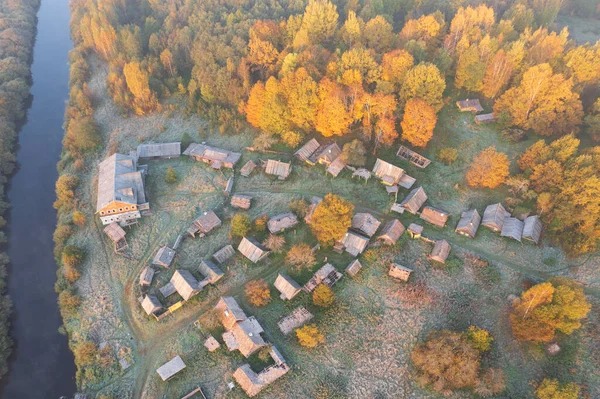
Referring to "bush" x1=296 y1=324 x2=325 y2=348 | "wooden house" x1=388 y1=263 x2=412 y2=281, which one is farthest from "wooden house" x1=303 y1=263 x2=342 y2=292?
"wooden house" x1=388 y1=263 x2=412 y2=281

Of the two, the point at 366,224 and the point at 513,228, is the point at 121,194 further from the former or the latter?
the point at 513,228

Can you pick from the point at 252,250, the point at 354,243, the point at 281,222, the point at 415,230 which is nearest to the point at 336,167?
the point at 281,222

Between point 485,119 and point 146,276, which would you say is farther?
point 485,119

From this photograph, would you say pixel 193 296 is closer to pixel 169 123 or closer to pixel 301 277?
pixel 301 277

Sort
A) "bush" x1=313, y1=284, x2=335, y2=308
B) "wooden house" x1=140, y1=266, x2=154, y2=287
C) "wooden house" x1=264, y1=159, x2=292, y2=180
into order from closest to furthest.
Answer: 1. "bush" x1=313, y1=284, x2=335, y2=308
2. "wooden house" x1=140, y1=266, x2=154, y2=287
3. "wooden house" x1=264, y1=159, x2=292, y2=180

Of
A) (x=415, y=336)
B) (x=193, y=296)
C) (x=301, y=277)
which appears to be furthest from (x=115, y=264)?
(x=415, y=336)

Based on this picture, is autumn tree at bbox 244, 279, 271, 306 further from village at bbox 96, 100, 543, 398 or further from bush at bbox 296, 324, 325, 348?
bush at bbox 296, 324, 325, 348
